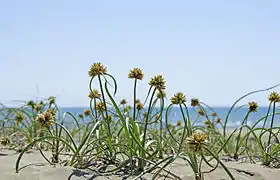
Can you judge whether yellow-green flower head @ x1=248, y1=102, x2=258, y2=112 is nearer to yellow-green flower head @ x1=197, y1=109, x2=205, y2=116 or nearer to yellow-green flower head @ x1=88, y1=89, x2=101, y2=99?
yellow-green flower head @ x1=197, y1=109, x2=205, y2=116

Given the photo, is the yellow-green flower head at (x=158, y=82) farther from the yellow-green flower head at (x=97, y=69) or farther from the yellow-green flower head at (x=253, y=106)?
the yellow-green flower head at (x=253, y=106)

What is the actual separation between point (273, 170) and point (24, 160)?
1.59 metres

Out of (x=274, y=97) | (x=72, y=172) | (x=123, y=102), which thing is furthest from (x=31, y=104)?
(x=274, y=97)

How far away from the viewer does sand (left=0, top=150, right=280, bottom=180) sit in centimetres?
199

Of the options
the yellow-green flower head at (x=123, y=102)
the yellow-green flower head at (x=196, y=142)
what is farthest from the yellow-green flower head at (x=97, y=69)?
the yellow-green flower head at (x=123, y=102)

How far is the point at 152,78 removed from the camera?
2.12m

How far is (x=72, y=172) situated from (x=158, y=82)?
662 mm

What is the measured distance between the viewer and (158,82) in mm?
2088

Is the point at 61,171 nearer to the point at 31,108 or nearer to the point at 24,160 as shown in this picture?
the point at 24,160

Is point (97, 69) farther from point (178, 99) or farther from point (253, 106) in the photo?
point (253, 106)

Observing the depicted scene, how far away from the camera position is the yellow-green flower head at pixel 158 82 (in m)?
2.08

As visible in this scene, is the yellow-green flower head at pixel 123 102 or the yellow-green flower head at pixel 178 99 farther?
the yellow-green flower head at pixel 123 102

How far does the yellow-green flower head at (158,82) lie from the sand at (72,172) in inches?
18.9

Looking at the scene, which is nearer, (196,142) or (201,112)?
(196,142)
